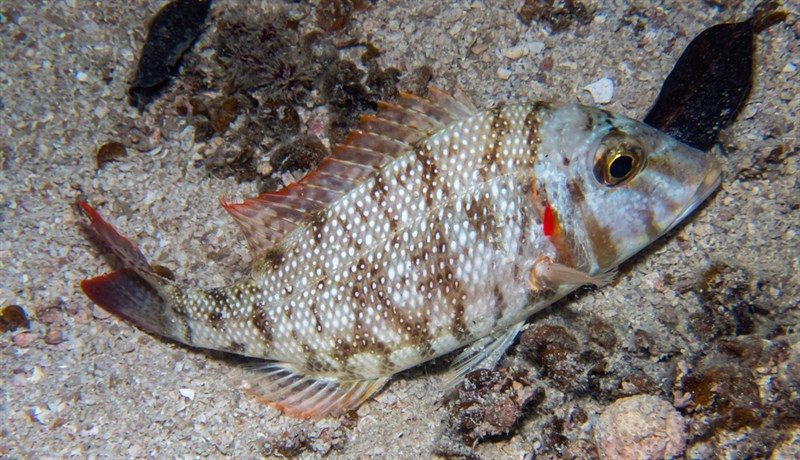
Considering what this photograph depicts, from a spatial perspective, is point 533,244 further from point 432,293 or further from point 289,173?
point 289,173

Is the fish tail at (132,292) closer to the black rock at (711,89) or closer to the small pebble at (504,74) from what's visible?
the small pebble at (504,74)

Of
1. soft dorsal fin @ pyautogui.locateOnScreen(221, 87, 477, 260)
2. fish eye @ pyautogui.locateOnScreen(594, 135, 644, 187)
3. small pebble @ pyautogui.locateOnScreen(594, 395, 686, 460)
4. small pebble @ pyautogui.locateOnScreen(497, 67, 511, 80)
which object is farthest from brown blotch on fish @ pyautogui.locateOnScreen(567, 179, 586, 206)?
small pebble @ pyautogui.locateOnScreen(497, 67, 511, 80)

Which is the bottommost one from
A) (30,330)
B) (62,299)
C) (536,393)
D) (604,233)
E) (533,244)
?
(30,330)

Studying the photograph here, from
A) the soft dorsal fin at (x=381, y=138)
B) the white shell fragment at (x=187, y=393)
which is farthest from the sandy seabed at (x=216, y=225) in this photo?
the soft dorsal fin at (x=381, y=138)

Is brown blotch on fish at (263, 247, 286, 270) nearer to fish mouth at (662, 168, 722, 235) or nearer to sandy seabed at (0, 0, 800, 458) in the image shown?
sandy seabed at (0, 0, 800, 458)

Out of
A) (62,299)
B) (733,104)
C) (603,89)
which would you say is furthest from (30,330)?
(733,104)

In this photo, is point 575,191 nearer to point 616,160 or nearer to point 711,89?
point 616,160

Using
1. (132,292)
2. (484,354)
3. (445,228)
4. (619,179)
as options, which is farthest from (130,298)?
(619,179)
